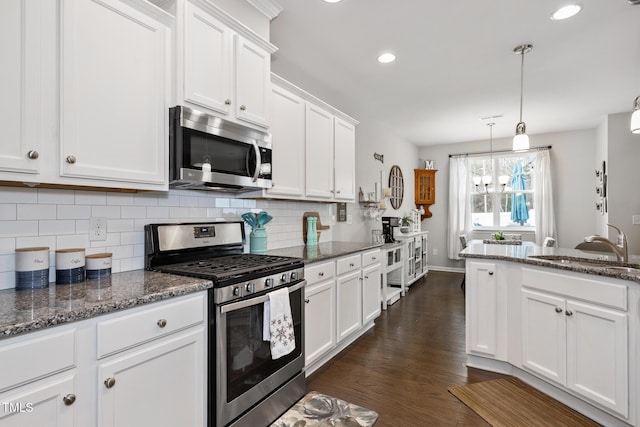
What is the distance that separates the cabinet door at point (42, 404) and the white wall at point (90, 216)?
651 millimetres

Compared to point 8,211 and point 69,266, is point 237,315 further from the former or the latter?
→ point 8,211

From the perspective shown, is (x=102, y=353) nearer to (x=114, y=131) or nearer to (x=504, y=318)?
(x=114, y=131)

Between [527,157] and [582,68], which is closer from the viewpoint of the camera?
[582,68]

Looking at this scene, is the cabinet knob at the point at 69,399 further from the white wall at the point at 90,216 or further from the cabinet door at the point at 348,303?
the cabinet door at the point at 348,303

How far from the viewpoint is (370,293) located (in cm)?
341

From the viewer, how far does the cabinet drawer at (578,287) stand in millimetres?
1858

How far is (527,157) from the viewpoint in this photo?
6332 millimetres

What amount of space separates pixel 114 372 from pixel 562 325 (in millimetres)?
2538

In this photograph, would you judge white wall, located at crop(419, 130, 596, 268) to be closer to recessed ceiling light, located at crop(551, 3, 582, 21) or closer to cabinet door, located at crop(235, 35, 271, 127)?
recessed ceiling light, located at crop(551, 3, 582, 21)

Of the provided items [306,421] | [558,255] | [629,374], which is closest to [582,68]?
Result: [558,255]

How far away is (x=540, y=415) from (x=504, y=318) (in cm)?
66

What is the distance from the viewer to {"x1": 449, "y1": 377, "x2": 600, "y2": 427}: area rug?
77.7 inches

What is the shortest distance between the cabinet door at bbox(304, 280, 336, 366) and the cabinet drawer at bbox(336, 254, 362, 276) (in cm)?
15

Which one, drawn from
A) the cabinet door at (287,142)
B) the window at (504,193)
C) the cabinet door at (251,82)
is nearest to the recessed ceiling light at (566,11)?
the cabinet door at (287,142)
